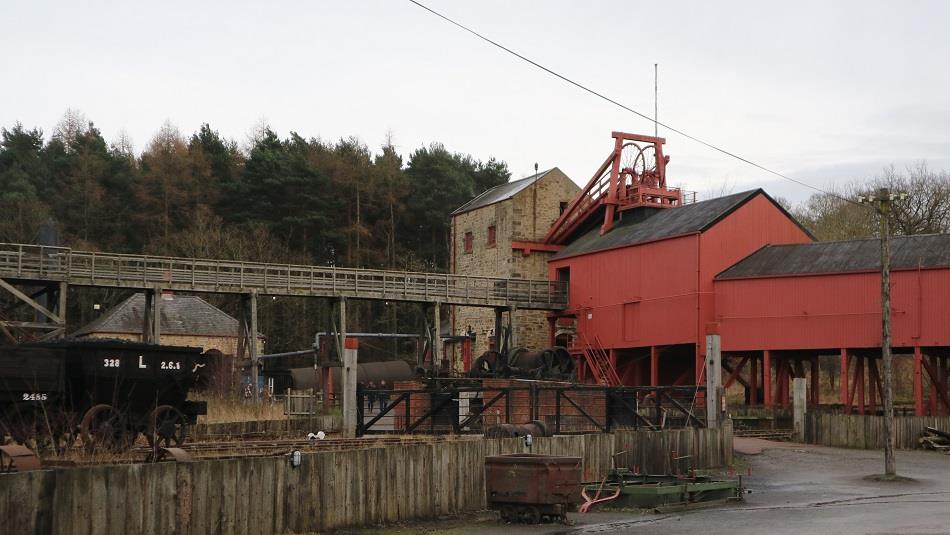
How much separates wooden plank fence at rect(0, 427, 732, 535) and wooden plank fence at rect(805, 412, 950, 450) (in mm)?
16015

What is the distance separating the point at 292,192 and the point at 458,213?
71.9 feet

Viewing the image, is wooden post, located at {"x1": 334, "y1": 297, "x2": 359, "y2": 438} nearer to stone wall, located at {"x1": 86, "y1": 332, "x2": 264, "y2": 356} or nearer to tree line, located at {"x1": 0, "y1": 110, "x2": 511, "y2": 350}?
stone wall, located at {"x1": 86, "y1": 332, "x2": 264, "y2": 356}

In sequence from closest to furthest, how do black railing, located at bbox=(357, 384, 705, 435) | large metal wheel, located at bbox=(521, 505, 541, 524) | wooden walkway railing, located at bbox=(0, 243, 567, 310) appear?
1. large metal wheel, located at bbox=(521, 505, 541, 524)
2. black railing, located at bbox=(357, 384, 705, 435)
3. wooden walkway railing, located at bbox=(0, 243, 567, 310)

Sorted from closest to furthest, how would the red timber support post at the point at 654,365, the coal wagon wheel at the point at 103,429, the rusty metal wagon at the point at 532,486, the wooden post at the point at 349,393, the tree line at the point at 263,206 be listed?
the rusty metal wagon at the point at 532,486 → the coal wagon wheel at the point at 103,429 → the wooden post at the point at 349,393 → the red timber support post at the point at 654,365 → the tree line at the point at 263,206

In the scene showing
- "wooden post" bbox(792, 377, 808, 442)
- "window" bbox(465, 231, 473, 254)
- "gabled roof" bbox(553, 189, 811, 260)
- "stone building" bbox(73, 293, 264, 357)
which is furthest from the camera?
"window" bbox(465, 231, 473, 254)

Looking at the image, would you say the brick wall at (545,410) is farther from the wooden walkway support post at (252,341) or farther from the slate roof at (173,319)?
the slate roof at (173,319)

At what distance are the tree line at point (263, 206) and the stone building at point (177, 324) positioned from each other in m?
11.2

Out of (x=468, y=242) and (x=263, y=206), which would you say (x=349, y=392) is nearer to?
(x=468, y=242)

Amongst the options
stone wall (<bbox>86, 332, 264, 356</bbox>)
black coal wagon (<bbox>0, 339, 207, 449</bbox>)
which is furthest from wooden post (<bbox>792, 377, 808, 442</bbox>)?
stone wall (<bbox>86, 332, 264, 356</bbox>)

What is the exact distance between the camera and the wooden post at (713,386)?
3077 centimetres

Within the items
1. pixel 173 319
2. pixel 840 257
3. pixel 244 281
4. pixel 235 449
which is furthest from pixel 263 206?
pixel 235 449

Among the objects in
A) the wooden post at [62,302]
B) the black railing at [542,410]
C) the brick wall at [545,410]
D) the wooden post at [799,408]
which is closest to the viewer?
the black railing at [542,410]

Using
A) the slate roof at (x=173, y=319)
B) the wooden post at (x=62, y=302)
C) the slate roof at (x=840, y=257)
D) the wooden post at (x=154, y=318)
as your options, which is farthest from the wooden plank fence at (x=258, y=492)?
the slate roof at (x=173, y=319)

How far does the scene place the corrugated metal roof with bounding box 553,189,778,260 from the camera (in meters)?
49.7
